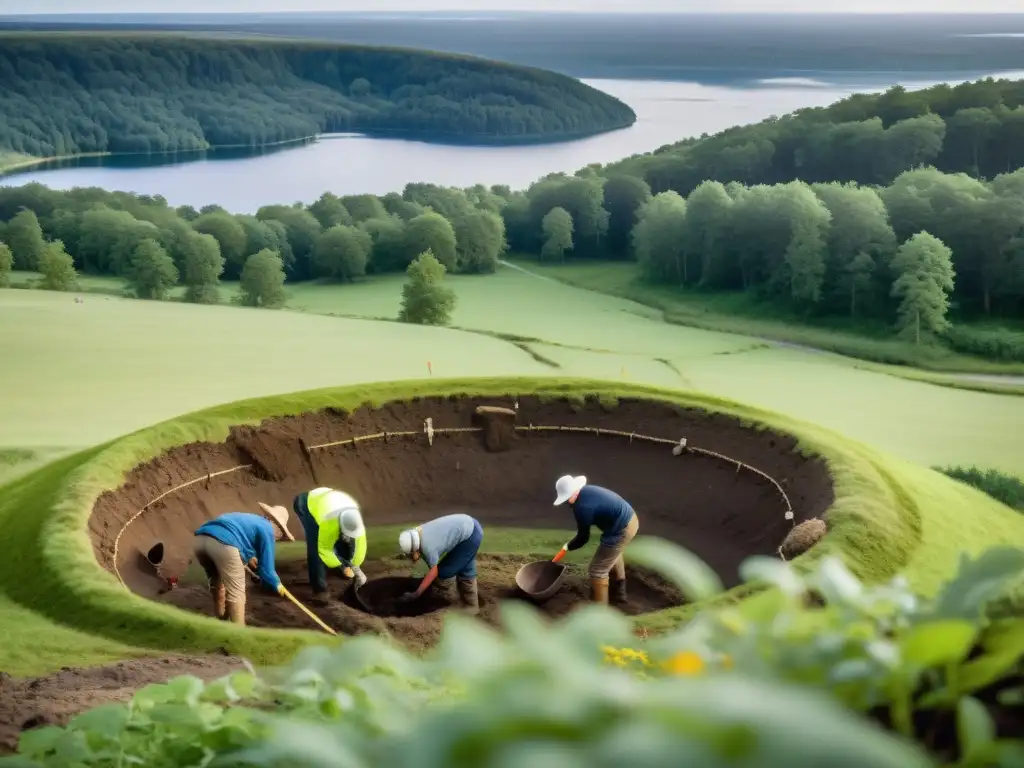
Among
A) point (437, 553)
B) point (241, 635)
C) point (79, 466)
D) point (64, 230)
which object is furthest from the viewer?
point (64, 230)

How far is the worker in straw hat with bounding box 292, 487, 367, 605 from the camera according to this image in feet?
44.6

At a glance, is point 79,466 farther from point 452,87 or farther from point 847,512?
point 452,87

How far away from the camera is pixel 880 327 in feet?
128

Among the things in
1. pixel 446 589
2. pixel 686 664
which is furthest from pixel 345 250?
pixel 686 664

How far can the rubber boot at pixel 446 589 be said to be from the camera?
14.2m

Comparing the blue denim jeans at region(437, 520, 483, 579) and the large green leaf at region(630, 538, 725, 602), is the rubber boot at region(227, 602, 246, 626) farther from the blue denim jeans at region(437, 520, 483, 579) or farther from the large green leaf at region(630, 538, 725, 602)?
the large green leaf at region(630, 538, 725, 602)

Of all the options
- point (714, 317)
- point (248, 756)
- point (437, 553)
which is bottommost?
point (714, 317)

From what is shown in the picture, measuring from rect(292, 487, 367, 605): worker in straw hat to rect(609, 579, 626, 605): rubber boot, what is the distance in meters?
3.57

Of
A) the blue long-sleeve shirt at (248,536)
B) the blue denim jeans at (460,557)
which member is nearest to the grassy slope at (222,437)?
the blue long-sleeve shirt at (248,536)

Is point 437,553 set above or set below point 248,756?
below

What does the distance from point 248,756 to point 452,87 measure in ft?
240

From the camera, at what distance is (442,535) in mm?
13391

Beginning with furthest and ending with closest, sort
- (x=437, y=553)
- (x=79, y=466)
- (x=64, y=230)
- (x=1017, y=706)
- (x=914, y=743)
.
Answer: (x=64, y=230), (x=79, y=466), (x=437, y=553), (x=1017, y=706), (x=914, y=743)

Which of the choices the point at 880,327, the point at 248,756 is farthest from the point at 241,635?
the point at 880,327
